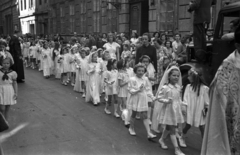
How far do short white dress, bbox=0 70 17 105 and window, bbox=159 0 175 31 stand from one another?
10577 millimetres

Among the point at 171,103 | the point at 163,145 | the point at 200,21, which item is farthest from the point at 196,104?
the point at 200,21

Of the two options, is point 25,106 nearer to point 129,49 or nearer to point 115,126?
point 115,126

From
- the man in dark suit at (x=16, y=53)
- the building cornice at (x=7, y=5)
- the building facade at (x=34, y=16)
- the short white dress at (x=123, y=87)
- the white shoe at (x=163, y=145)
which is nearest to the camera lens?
the white shoe at (x=163, y=145)

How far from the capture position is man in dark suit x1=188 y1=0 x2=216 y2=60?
24.6 ft

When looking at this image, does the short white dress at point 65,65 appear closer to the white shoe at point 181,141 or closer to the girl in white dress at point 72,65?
the girl in white dress at point 72,65

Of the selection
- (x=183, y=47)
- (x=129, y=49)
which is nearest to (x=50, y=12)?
(x=129, y=49)

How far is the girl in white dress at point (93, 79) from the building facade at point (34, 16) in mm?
32217

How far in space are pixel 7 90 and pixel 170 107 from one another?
3.71 meters

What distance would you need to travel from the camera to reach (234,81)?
2826 mm

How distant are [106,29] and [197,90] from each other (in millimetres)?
18956

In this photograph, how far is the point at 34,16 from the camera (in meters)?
46.2

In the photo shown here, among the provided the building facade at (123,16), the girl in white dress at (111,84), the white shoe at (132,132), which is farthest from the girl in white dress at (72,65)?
the white shoe at (132,132)

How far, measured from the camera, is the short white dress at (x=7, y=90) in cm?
673

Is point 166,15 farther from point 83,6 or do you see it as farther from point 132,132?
point 83,6
